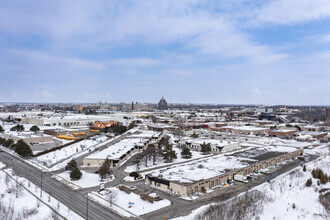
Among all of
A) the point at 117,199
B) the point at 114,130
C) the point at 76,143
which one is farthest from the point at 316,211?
the point at 114,130

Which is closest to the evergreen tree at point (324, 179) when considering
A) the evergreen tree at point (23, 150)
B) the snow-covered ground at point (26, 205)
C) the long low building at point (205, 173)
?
the long low building at point (205, 173)

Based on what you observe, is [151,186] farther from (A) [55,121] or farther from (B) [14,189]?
(A) [55,121]

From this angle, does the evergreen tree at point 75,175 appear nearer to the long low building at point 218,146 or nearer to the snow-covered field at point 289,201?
the snow-covered field at point 289,201

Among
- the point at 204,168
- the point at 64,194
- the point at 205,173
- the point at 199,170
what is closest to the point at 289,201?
the point at 205,173

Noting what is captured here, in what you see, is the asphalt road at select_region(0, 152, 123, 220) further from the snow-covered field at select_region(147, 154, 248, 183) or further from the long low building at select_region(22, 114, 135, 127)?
the long low building at select_region(22, 114, 135, 127)

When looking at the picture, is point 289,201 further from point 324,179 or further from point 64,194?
point 64,194

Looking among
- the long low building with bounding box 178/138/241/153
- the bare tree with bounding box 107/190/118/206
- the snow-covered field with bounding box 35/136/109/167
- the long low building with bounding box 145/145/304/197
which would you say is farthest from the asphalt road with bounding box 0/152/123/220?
the long low building with bounding box 178/138/241/153

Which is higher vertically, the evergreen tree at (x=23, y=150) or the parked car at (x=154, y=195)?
the evergreen tree at (x=23, y=150)
